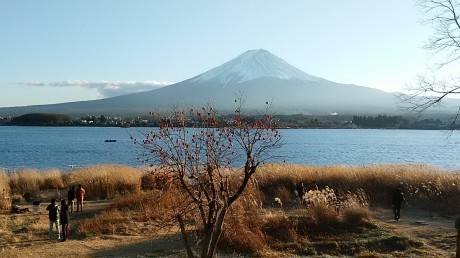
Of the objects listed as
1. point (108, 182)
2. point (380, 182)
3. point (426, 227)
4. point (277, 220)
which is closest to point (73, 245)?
point (277, 220)

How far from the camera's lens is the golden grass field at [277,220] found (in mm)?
12352

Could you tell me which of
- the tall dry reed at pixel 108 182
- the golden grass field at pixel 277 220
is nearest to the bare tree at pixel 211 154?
the golden grass field at pixel 277 220

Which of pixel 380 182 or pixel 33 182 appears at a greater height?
pixel 380 182

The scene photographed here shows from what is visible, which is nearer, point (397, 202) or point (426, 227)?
point (426, 227)

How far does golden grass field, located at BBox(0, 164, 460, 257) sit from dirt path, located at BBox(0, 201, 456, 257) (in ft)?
0.08

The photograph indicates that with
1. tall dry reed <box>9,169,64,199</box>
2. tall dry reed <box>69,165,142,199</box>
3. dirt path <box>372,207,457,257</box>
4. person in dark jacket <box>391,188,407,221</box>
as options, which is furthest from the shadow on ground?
tall dry reed <box>9,169,64,199</box>

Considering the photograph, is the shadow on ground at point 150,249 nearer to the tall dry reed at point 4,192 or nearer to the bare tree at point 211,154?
the bare tree at point 211,154

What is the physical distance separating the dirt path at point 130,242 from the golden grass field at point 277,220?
25 mm

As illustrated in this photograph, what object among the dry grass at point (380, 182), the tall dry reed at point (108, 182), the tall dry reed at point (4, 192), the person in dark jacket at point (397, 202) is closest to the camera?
the person in dark jacket at point (397, 202)

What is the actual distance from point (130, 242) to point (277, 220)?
153 inches

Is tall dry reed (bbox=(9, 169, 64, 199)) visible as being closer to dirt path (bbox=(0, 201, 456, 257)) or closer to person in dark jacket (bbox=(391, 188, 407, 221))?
dirt path (bbox=(0, 201, 456, 257))

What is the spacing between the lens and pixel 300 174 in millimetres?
21672

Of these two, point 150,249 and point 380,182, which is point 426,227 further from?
point 150,249

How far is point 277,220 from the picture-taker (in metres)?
14.0
